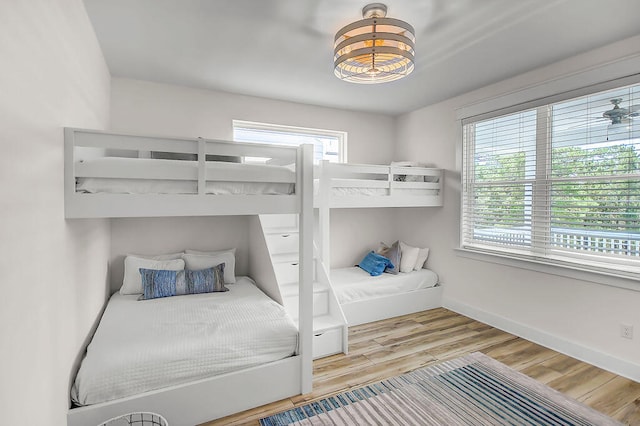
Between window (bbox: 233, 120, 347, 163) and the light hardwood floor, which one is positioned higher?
window (bbox: 233, 120, 347, 163)

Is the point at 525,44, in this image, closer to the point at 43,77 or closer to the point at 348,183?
the point at 348,183

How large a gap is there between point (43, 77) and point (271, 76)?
6.35ft

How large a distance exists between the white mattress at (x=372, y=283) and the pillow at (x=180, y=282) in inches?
45.0

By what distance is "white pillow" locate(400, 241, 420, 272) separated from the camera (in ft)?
12.9

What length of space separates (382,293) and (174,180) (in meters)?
2.49

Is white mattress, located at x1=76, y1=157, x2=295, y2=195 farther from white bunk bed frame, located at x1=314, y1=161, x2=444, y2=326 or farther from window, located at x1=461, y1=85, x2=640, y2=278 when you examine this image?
window, located at x1=461, y1=85, x2=640, y2=278

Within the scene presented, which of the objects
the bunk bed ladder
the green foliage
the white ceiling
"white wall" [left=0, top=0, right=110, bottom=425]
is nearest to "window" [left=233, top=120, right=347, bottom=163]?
the white ceiling

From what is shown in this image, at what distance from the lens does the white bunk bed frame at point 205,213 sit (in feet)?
5.67

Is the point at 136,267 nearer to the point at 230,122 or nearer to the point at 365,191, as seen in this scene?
the point at 230,122

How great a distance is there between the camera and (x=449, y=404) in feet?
6.97

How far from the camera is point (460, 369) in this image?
2537 mm

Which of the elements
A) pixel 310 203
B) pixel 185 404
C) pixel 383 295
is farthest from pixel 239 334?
pixel 383 295

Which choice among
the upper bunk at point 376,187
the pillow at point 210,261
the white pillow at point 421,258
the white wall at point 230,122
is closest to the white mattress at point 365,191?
the upper bunk at point 376,187

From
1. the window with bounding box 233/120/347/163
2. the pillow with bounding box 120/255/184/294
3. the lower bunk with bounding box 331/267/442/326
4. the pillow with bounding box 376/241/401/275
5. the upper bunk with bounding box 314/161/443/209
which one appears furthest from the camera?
the pillow with bounding box 376/241/401/275
